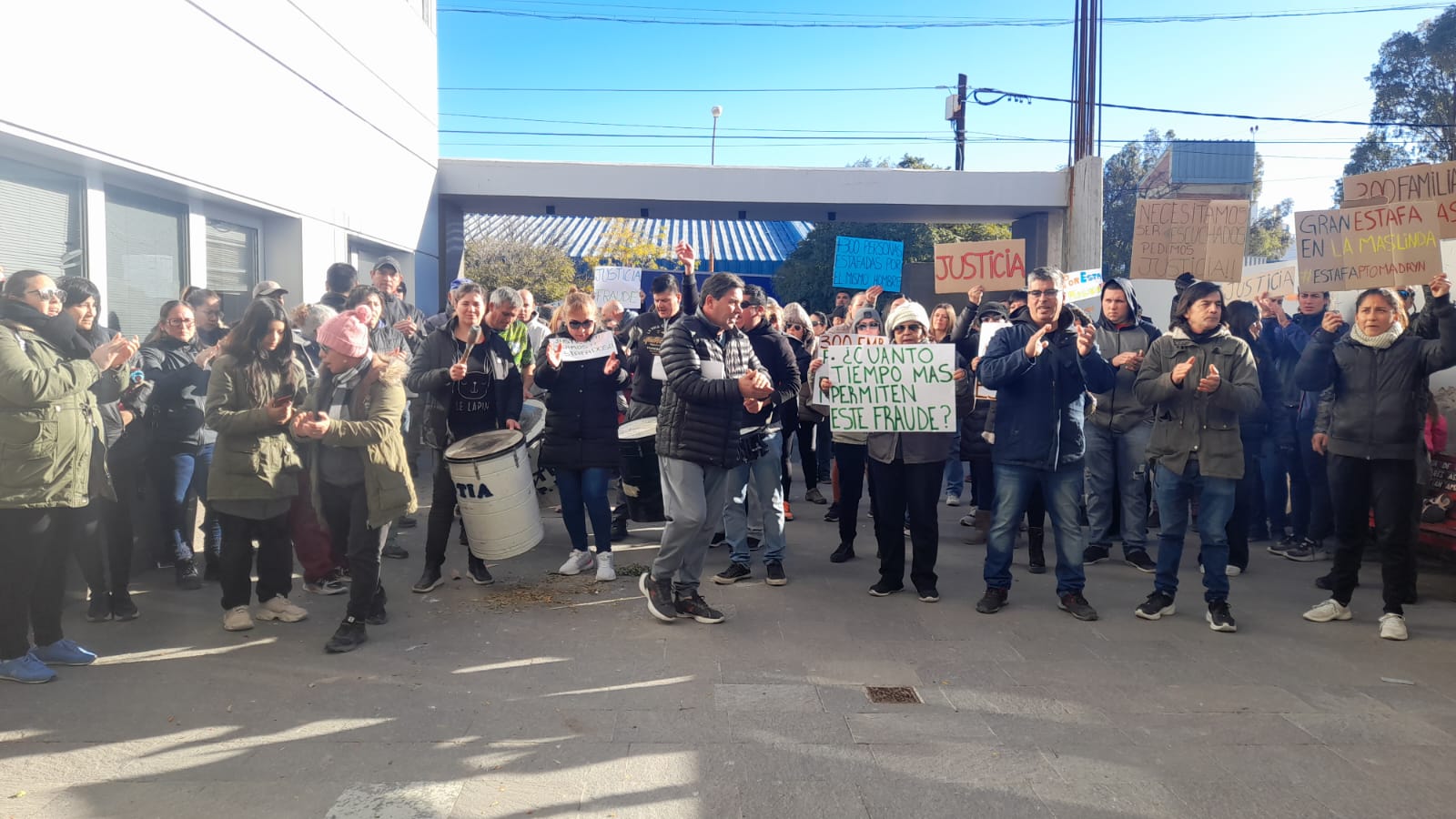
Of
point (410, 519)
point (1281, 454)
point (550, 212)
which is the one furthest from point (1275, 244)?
point (410, 519)

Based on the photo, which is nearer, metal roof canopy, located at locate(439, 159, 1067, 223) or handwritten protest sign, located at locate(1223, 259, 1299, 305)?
handwritten protest sign, located at locate(1223, 259, 1299, 305)

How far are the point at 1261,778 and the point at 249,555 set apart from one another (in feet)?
17.0

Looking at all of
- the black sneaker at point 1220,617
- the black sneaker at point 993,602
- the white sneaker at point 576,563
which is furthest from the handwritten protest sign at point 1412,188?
the white sneaker at point 576,563

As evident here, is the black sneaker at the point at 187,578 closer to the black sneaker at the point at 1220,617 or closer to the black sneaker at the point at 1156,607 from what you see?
the black sneaker at the point at 1156,607

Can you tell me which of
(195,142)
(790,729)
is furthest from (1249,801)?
(195,142)

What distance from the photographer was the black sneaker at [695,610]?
19.4 ft

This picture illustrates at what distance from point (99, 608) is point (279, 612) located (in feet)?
3.36

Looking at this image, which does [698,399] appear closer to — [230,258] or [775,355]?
[775,355]

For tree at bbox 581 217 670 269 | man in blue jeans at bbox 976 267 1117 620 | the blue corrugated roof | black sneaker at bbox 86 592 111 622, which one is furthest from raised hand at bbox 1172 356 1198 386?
the blue corrugated roof

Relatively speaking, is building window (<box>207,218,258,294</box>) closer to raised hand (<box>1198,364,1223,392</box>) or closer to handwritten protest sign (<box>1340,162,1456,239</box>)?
raised hand (<box>1198,364,1223,392</box>)

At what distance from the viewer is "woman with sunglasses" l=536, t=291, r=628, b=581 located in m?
6.70

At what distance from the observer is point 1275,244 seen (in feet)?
192

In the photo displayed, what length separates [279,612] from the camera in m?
5.81

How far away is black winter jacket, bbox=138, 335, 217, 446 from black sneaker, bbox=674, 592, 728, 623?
326cm
